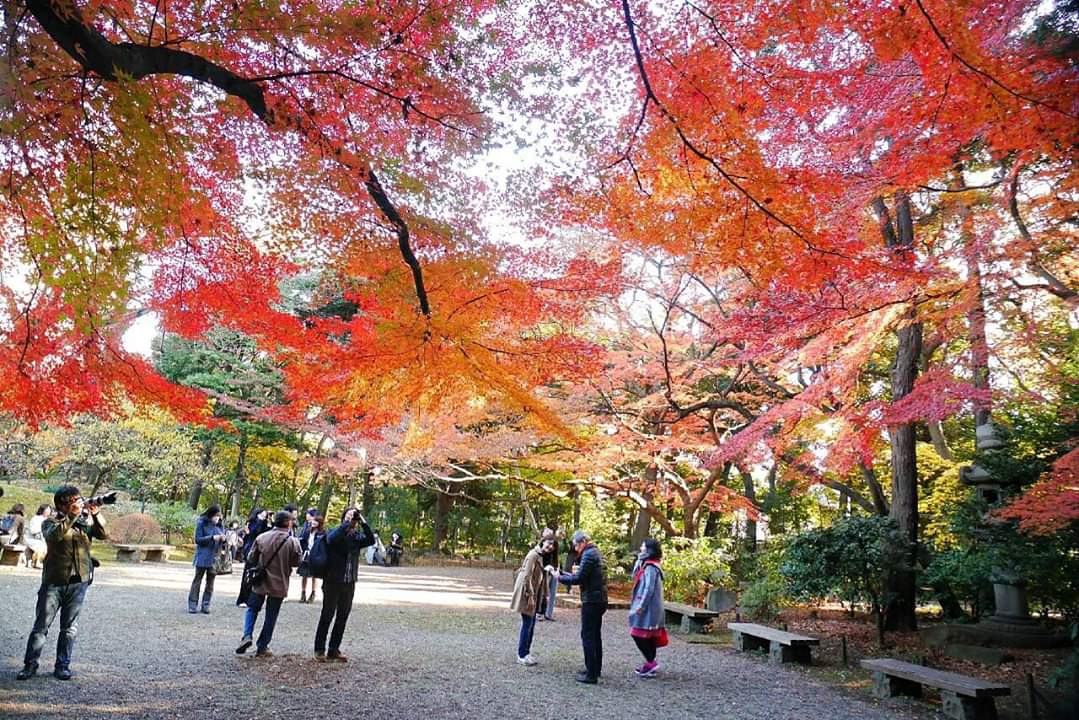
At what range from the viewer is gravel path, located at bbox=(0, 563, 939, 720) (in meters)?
4.51

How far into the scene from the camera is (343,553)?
5969 millimetres

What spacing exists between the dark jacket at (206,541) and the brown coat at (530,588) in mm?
4489

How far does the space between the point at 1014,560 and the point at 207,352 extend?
22.3 m

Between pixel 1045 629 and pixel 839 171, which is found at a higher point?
pixel 839 171

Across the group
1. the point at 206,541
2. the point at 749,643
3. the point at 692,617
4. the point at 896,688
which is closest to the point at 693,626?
the point at 692,617

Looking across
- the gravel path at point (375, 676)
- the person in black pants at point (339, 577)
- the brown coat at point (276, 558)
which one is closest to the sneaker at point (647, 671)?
the gravel path at point (375, 676)

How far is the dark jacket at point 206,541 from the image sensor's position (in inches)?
327

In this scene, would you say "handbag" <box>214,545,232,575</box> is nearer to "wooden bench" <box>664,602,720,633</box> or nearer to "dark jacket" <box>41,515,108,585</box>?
"dark jacket" <box>41,515,108,585</box>

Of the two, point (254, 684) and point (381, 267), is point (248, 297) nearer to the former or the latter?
point (381, 267)

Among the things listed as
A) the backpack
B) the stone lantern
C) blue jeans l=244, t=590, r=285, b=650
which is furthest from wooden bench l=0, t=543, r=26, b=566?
the stone lantern

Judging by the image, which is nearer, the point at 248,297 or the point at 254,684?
the point at 254,684

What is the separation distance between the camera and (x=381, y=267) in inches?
254

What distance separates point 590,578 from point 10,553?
13.0 m

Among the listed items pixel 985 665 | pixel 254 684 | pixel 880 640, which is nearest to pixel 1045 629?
pixel 985 665
